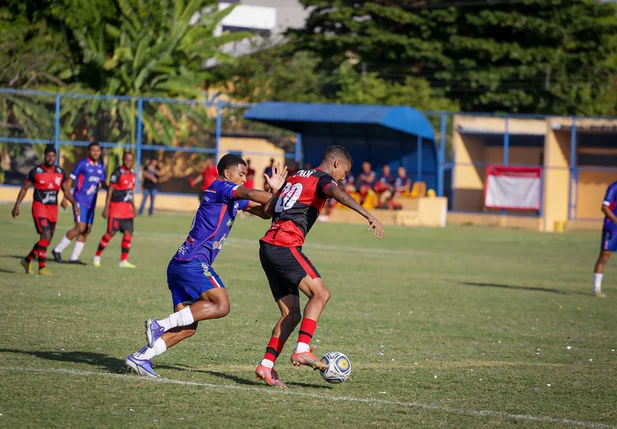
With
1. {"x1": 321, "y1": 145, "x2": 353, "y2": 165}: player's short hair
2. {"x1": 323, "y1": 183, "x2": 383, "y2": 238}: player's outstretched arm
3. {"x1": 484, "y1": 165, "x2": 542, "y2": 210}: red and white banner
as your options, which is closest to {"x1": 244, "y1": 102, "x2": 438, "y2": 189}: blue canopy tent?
{"x1": 484, "y1": 165, "x2": 542, "y2": 210}: red and white banner

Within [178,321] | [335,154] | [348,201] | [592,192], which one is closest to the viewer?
[348,201]

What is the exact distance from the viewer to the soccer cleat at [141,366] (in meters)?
7.37

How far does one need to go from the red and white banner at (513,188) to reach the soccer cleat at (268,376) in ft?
89.9

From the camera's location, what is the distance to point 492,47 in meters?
45.2

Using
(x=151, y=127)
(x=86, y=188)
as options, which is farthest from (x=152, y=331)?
(x=151, y=127)

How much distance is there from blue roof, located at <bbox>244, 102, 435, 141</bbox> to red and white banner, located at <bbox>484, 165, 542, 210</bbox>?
2.84 meters

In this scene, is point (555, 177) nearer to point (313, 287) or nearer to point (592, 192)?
point (592, 192)

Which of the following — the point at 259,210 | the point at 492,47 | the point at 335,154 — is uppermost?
the point at 492,47

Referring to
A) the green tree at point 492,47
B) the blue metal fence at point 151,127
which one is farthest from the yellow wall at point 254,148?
the green tree at point 492,47

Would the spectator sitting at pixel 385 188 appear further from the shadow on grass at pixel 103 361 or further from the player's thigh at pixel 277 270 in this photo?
the player's thigh at pixel 277 270

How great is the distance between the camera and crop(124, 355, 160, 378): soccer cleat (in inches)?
290

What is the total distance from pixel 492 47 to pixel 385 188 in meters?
15.1

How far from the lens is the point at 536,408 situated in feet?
22.8

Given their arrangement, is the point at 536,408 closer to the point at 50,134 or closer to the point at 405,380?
the point at 405,380
